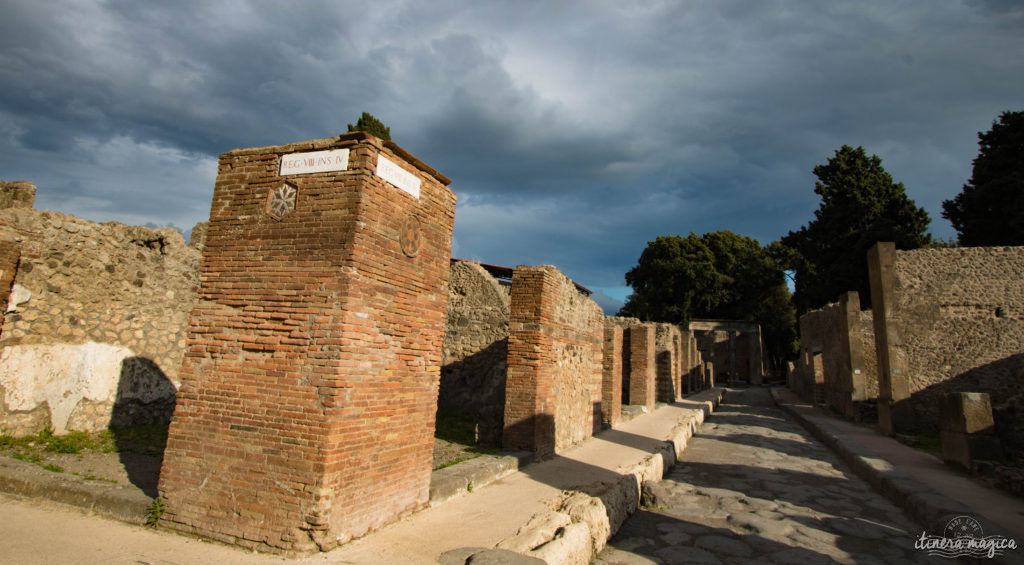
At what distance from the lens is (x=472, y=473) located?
5.44 metres

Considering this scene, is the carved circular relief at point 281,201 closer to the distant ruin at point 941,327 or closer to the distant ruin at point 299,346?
the distant ruin at point 299,346

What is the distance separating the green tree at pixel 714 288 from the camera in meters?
43.6

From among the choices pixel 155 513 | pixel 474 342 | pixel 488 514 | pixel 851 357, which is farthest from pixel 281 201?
pixel 851 357

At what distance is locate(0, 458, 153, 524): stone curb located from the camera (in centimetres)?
398

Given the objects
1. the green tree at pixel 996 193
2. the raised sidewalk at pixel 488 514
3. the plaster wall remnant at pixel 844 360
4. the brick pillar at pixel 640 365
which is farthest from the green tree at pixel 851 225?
the raised sidewalk at pixel 488 514

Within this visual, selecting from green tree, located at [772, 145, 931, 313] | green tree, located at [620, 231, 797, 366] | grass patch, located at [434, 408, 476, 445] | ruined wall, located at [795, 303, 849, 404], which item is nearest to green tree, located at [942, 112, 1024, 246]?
green tree, located at [772, 145, 931, 313]

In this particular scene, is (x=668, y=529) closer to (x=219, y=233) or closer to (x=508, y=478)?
(x=508, y=478)

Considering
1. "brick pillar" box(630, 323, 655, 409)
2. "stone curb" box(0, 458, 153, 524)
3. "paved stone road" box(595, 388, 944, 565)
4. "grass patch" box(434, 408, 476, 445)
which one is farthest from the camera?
"brick pillar" box(630, 323, 655, 409)

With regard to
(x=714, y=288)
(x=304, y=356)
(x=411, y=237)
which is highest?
(x=714, y=288)

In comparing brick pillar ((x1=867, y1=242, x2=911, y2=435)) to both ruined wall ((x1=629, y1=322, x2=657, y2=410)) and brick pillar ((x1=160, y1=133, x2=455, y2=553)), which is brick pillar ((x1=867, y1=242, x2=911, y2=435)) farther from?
brick pillar ((x1=160, y1=133, x2=455, y2=553))

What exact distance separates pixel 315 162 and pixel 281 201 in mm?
427

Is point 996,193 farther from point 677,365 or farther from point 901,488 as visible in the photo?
point 901,488

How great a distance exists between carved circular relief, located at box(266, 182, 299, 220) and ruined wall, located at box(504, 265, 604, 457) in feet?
12.0

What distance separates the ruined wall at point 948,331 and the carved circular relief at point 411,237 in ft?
41.2
